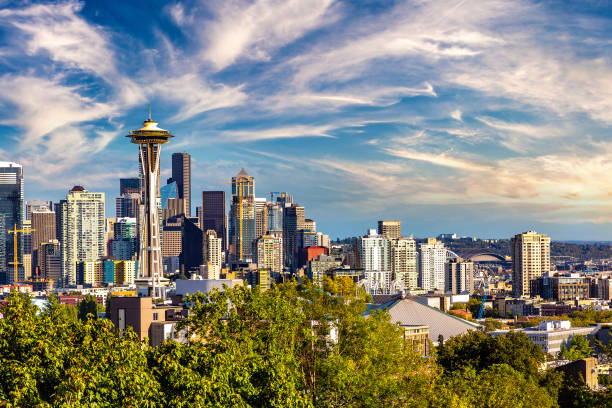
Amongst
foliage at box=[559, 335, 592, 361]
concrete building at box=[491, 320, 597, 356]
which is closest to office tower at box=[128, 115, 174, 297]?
concrete building at box=[491, 320, 597, 356]

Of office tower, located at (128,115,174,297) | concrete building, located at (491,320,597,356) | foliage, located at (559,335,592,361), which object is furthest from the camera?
office tower, located at (128,115,174,297)

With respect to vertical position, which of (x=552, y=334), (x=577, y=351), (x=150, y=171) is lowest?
(x=577, y=351)

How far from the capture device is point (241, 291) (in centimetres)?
4097

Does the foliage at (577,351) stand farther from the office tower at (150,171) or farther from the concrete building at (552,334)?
the office tower at (150,171)

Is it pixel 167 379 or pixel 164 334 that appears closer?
pixel 167 379

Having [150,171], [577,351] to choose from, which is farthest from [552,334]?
[150,171]

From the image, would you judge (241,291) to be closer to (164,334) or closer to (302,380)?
(302,380)

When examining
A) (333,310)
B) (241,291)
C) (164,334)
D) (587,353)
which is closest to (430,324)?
(587,353)

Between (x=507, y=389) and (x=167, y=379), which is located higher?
(x=167, y=379)

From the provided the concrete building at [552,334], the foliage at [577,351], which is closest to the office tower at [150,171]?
the concrete building at [552,334]

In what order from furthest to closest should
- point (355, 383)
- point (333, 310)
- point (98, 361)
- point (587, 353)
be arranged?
1. point (587, 353)
2. point (333, 310)
3. point (355, 383)
4. point (98, 361)

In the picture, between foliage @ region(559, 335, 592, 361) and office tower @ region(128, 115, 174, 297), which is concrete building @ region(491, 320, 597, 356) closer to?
foliage @ region(559, 335, 592, 361)

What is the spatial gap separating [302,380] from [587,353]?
3394 inches

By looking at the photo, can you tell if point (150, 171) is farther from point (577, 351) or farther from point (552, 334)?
point (577, 351)
